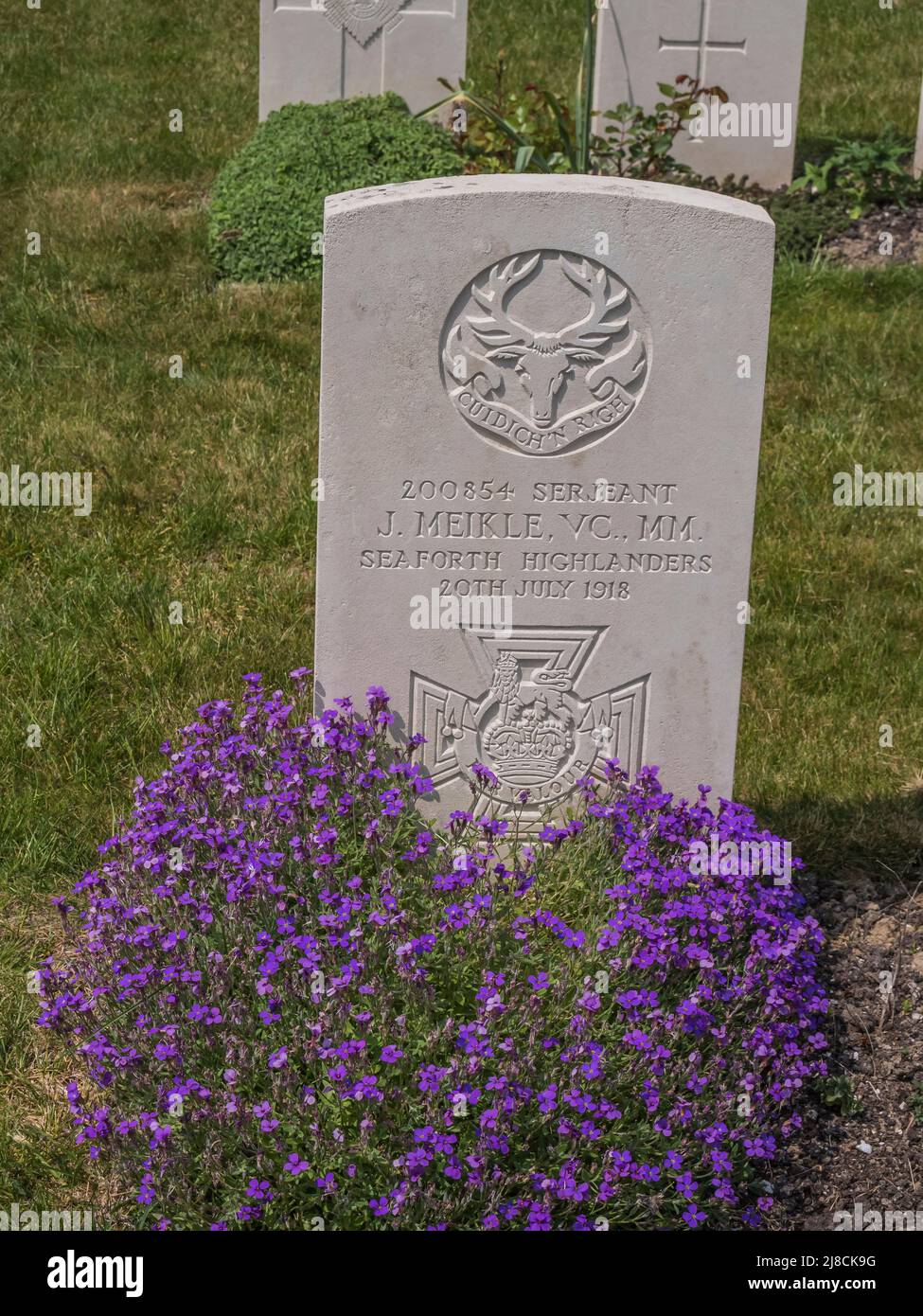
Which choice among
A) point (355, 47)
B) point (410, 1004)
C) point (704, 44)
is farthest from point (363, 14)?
point (410, 1004)

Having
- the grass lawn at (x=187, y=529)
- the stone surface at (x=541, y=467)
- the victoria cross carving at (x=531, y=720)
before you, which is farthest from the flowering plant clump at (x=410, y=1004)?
the grass lawn at (x=187, y=529)

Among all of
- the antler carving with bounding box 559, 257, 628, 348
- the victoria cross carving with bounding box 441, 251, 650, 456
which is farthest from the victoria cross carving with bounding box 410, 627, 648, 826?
the antler carving with bounding box 559, 257, 628, 348

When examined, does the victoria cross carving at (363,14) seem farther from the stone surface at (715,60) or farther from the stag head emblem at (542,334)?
the stag head emblem at (542,334)

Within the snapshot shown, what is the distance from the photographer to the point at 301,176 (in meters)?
8.05

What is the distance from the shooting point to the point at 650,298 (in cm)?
362

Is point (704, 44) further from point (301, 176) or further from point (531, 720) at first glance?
point (531, 720)

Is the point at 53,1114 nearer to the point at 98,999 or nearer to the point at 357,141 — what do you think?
the point at 98,999

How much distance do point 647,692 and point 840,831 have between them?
975mm

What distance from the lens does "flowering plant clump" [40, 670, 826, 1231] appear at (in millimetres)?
3057

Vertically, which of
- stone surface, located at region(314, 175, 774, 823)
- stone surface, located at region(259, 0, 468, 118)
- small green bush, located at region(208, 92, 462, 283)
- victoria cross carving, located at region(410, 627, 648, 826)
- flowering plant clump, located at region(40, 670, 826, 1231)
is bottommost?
flowering plant clump, located at region(40, 670, 826, 1231)

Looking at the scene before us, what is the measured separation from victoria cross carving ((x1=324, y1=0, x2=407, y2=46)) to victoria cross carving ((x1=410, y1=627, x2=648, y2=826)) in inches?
240

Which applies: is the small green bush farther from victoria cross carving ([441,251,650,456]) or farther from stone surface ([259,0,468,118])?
victoria cross carving ([441,251,650,456])

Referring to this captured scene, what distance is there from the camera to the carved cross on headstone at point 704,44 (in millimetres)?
9008

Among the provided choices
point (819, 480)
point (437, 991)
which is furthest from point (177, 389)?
point (437, 991)
